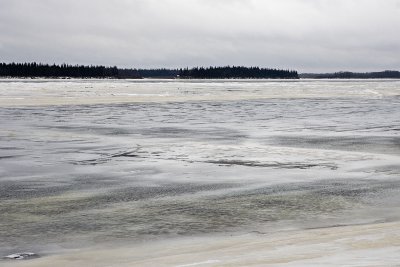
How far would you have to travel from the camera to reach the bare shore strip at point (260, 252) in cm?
570

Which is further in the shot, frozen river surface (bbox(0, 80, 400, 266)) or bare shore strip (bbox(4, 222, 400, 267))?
frozen river surface (bbox(0, 80, 400, 266))

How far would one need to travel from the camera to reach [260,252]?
20.2 feet

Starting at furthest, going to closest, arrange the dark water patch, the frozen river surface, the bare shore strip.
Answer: the dark water patch < the frozen river surface < the bare shore strip

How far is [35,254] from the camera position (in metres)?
6.38

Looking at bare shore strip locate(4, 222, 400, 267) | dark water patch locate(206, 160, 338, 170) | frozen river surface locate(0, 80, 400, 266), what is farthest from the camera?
dark water patch locate(206, 160, 338, 170)

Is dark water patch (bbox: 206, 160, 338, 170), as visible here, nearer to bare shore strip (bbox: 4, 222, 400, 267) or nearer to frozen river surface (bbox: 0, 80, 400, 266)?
frozen river surface (bbox: 0, 80, 400, 266)

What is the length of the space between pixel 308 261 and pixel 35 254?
2613mm

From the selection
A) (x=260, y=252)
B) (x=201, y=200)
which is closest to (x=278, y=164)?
(x=201, y=200)

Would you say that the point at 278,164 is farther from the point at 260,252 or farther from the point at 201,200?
the point at 260,252

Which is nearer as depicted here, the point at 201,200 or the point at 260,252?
the point at 260,252

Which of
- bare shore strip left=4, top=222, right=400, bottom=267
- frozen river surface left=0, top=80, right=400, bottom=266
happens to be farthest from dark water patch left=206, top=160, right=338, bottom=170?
bare shore strip left=4, top=222, right=400, bottom=267

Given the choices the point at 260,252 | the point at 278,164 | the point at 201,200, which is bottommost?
the point at 278,164

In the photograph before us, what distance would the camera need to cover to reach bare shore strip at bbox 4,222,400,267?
5.70 meters

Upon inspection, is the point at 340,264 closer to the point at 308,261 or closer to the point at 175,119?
the point at 308,261
